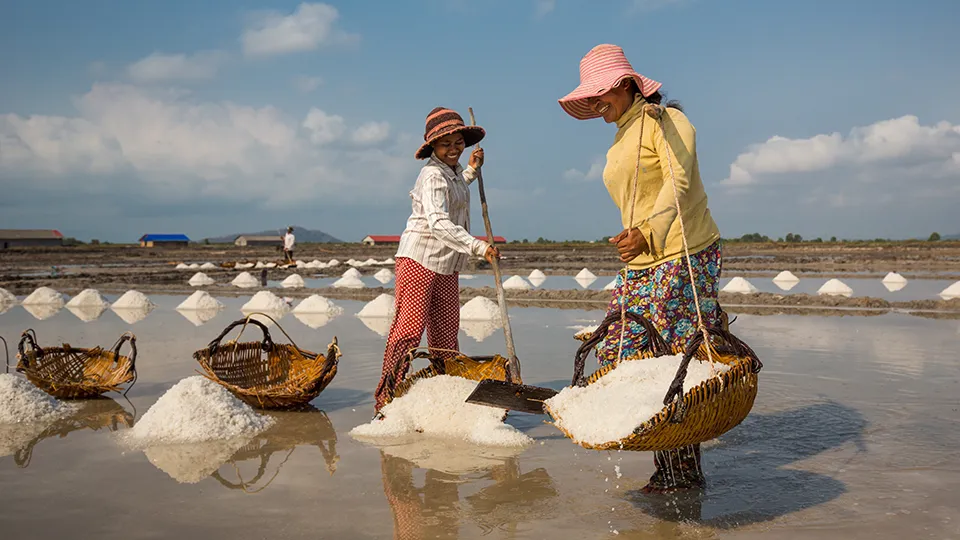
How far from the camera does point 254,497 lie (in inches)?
104

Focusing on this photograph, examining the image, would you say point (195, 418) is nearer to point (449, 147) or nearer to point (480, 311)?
point (449, 147)

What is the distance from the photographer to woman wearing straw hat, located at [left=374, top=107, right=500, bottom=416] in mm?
3406

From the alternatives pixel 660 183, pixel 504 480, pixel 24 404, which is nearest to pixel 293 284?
pixel 24 404

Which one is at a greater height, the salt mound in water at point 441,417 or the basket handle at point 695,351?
the basket handle at point 695,351

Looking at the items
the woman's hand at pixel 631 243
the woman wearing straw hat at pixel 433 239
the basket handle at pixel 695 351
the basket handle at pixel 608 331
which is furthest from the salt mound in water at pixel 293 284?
the basket handle at pixel 695 351

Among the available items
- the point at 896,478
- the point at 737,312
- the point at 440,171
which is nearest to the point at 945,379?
the point at 896,478

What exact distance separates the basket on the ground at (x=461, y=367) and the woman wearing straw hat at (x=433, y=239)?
5 cm

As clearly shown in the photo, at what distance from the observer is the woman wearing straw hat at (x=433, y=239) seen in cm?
341

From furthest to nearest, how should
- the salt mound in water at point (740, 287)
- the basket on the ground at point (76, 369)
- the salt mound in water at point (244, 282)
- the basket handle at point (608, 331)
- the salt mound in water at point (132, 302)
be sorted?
the salt mound in water at point (244, 282)
the salt mound in water at point (740, 287)
the salt mound in water at point (132, 302)
the basket on the ground at point (76, 369)
the basket handle at point (608, 331)

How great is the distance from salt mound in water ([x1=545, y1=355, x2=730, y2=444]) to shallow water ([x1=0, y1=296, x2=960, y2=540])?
12.4 inches

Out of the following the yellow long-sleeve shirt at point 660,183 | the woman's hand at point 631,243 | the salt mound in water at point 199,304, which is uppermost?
the yellow long-sleeve shirt at point 660,183

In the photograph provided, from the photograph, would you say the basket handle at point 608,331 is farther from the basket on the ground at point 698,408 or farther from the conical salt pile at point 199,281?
the conical salt pile at point 199,281

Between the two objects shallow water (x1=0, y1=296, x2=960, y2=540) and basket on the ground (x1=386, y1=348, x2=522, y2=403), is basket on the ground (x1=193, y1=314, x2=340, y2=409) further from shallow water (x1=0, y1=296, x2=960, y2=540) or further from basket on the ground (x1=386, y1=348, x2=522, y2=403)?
basket on the ground (x1=386, y1=348, x2=522, y2=403)

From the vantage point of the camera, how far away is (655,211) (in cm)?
242
